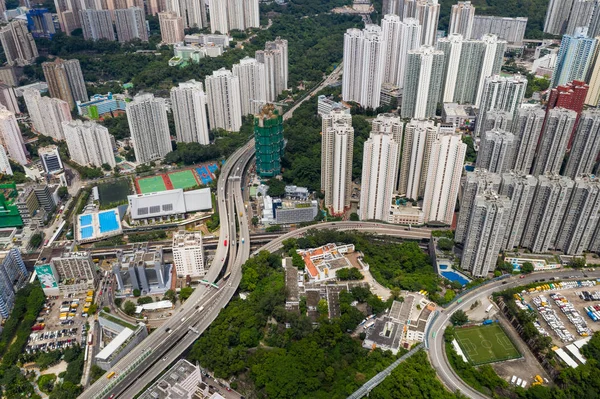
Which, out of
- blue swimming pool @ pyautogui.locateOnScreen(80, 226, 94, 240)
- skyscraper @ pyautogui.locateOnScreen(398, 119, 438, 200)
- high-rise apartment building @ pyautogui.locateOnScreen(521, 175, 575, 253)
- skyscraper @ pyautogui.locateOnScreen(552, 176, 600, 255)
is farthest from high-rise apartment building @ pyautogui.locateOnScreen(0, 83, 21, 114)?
skyscraper @ pyautogui.locateOnScreen(552, 176, 600, 255)

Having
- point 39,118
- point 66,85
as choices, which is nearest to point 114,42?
point 66,85

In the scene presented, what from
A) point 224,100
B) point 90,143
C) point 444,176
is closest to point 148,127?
point 90,143

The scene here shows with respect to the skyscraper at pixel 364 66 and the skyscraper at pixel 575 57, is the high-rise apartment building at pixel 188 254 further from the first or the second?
the skyscraper at pixel 575 57

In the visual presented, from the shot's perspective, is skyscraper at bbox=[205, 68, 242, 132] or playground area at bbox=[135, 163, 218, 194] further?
skyscraper at bbox=[205, 68, 242, 132]

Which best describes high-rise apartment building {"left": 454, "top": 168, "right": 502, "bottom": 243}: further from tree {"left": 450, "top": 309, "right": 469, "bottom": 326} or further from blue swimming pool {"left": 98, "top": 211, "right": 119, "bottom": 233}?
blue swimming pool {"left": 98, "top": 211, "right": 119, "bottom": 233}

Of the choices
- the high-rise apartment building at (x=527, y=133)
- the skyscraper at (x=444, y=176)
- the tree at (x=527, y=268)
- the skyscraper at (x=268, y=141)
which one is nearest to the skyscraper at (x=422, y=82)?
the high-rise apartment building at (x=527, y=133)
